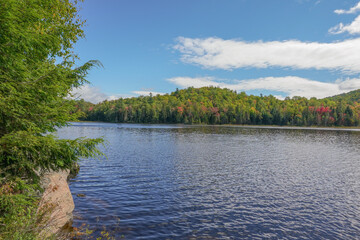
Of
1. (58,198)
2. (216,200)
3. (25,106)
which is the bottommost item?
(216,200)

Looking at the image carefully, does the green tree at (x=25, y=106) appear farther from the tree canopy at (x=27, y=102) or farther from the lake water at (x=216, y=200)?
the lake water at (x=216, y=200)

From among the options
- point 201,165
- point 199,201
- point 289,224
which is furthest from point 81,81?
point 201,165

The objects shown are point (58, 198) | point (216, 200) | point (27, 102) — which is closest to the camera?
point (27, 102)

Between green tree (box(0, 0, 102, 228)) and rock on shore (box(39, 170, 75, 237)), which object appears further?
rock on shore (box(39, 170, 75, 237))

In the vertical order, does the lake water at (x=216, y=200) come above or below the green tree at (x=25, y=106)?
below

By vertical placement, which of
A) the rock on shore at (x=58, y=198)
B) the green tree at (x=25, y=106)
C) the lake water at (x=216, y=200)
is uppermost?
the green tree at (x=25, y=106)

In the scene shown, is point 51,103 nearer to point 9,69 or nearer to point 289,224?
point 9,69

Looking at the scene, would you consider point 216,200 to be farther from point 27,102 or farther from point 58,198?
point 27,102

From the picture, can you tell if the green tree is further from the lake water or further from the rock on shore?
the lake water

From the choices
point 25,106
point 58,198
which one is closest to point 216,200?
point 58,198

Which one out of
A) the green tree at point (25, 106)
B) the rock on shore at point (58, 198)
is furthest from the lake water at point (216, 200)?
the green tree at point (25, 106)

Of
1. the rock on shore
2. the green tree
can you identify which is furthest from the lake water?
the green tree

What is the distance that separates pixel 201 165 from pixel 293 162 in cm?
1713

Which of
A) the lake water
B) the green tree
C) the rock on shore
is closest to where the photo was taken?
the green tree
